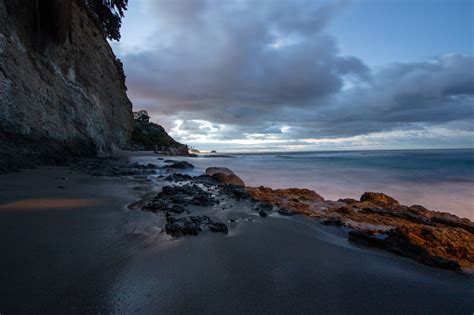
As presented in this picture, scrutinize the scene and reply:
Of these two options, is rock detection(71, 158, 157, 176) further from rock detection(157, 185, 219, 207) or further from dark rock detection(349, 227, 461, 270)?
dark rock detection(349, 227, 461, 270)

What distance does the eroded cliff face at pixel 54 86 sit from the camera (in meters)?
6.50

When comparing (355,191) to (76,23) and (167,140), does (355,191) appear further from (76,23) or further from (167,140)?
(167,140)

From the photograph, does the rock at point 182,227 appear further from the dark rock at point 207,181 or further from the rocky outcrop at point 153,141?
the rocky outcrop at point 153,141

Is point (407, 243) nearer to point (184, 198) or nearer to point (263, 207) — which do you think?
point (263, 207)

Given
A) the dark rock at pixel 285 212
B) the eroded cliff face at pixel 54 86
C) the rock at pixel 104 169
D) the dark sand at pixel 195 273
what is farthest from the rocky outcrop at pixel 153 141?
the dark sand at pixel 195 273

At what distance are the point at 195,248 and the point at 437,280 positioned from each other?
7.24 feet

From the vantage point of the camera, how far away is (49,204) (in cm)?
317

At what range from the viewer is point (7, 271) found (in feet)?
4.98

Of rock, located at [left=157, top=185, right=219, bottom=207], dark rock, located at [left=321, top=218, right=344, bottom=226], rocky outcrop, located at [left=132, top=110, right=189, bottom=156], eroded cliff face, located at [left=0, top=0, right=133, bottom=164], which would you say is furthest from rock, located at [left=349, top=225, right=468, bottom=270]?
rocky outcrop, located at [left=132, top=110, right=189, bottom=156]

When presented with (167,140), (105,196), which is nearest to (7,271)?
(105,196)

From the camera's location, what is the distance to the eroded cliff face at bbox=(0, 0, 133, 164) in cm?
650

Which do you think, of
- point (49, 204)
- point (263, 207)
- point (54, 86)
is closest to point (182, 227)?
point (263, 207)

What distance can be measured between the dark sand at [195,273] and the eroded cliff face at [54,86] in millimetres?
5797

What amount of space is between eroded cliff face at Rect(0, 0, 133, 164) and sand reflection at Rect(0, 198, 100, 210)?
4096mm
